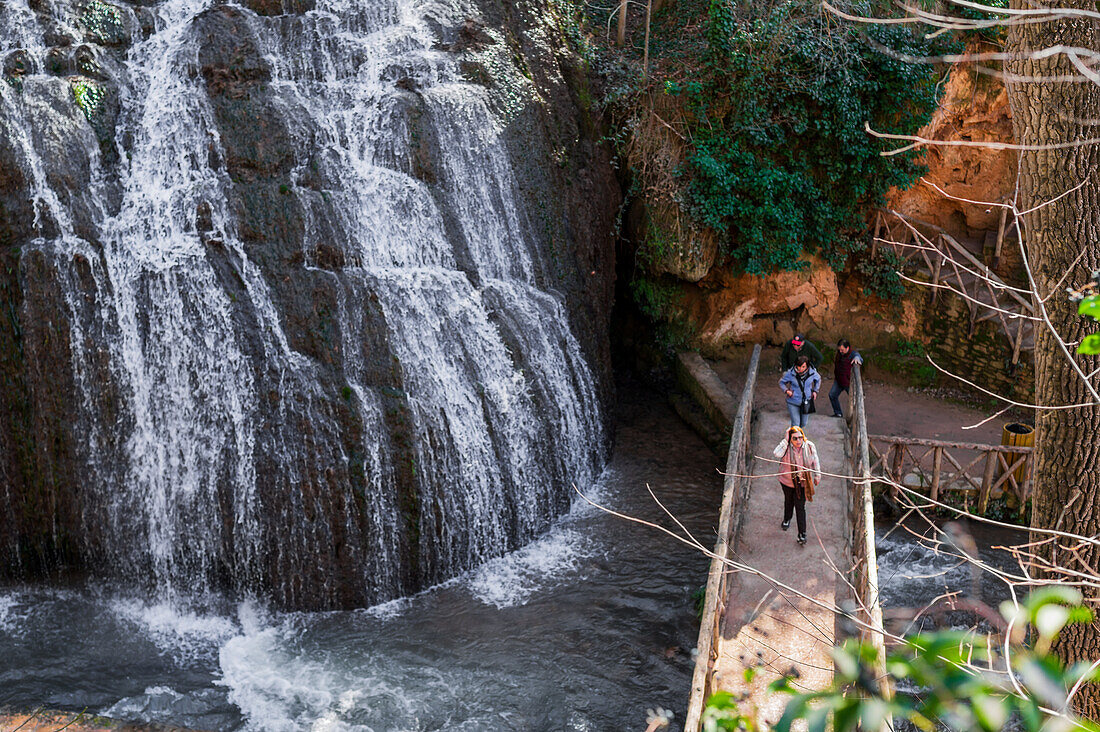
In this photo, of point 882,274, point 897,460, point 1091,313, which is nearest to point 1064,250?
point 1091,313

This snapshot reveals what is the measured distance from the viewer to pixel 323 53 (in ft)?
37.3

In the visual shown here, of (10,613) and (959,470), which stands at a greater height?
(959,470)

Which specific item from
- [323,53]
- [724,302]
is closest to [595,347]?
[724,302]

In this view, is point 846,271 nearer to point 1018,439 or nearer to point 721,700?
point 1018,439

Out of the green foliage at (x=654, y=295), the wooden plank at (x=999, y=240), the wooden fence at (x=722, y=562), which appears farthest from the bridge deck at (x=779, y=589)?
the wooden plank at (x=999, y=240)

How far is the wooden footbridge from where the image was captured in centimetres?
623

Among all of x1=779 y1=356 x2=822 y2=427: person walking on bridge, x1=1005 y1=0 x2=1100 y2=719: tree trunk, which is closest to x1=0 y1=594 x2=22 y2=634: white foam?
x1=779 y1=356 x2=822 y2=427: person walking on bridge

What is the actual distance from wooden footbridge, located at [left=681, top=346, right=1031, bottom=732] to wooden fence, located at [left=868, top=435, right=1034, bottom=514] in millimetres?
19

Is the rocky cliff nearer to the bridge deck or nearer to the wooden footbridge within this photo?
the wooden footbridge

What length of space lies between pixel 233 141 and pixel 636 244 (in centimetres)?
667

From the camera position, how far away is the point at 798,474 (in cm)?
758

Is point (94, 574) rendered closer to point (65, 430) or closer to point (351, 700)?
point (65, 430)

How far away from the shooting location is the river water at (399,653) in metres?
7.73

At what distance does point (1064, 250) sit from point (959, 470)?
7.43m
